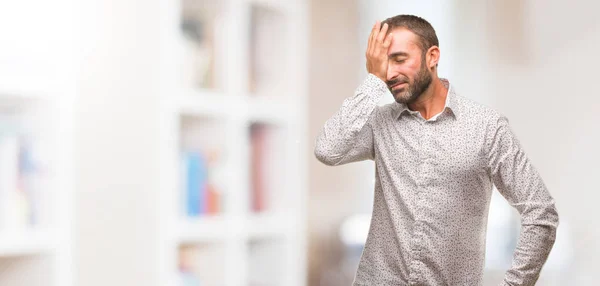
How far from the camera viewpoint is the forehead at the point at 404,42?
1413 mm

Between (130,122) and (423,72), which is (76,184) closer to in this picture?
(130,122)

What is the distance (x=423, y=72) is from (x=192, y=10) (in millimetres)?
1300

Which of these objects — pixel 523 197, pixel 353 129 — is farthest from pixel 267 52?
pixel 523 197

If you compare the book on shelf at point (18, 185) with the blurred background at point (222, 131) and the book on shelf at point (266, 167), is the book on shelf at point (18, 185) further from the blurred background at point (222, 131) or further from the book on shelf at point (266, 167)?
the book on shelf at point (266, 167)

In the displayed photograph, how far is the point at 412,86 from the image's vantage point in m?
1.42

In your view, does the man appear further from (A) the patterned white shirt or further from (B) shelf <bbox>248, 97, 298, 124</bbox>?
(B) shelf <bbox>248, 97, 298, 124</bbox>

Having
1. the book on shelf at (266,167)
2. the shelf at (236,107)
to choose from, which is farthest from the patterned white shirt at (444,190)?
the book on shelf at (266,167)

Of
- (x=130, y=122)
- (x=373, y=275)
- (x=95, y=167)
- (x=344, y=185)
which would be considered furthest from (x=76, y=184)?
(x=344, y=185)

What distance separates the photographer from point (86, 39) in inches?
86.0

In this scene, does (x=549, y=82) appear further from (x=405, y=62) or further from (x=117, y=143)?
(x=405, y=62)

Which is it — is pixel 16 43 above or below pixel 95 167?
above

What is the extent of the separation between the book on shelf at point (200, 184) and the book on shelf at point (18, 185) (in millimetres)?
510

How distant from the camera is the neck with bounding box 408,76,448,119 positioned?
1486 millimetres

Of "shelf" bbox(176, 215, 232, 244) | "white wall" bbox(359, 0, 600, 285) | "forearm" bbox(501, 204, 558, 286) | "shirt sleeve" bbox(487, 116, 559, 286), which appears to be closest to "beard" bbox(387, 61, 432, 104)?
"shirt sleeve" bbox(487, 116, 559, 286)
